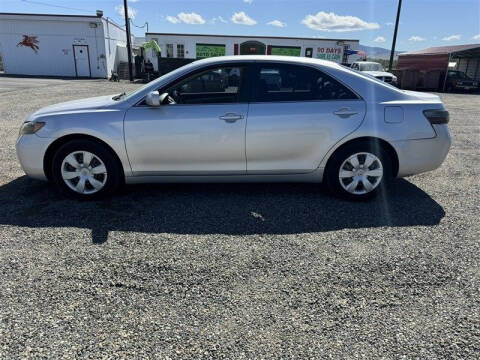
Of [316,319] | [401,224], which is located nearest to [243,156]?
[401,224]

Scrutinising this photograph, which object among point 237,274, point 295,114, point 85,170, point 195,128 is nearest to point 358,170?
point 295,114

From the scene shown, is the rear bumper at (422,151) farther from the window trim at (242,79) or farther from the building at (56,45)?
the building at (56,45)

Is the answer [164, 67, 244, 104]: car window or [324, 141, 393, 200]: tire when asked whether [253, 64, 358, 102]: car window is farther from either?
[324, 141, 393, 200]: tire

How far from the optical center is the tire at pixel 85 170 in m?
4.05

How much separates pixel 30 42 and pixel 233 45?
56.2 ft

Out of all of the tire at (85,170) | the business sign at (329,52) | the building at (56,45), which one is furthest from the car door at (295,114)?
the business sign at (329,52)

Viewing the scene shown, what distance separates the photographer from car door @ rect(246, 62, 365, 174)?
4023mm

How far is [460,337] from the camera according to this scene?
7.48 feet

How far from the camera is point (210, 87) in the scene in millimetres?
4137

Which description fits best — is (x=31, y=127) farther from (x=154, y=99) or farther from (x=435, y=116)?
(x=435, y=116)

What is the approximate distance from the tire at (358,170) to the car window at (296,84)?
0.62m

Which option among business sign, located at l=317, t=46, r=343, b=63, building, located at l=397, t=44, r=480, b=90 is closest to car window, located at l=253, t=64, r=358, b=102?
building, located at l=397, t=44, r=480, b=90

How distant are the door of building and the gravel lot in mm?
28646

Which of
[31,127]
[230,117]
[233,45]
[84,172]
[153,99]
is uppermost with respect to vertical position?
[233,45]
